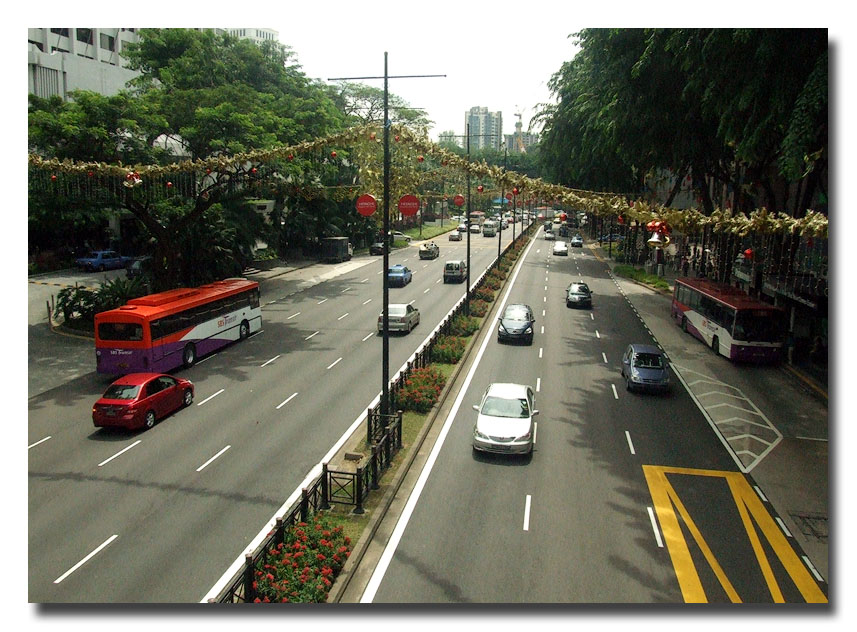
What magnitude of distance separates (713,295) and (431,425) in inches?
762

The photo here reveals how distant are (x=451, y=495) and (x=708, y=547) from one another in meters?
6.10

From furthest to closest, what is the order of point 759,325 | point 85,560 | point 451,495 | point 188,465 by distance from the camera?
point 759,325 < point 188,465 < point 451,495 < point 85,560

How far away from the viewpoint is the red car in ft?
69.0

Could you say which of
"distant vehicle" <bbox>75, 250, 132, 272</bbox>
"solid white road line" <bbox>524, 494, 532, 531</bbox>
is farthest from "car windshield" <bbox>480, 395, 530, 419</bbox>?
"distant vehicle" <bbox>75, 250, 132, 272</bbox>

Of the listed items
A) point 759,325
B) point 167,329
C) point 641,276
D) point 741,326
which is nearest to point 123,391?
point 167,329

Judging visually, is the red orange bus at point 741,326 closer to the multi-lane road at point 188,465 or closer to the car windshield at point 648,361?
the car windshield at point 648,361

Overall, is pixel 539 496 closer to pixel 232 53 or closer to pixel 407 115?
pixel 232 53

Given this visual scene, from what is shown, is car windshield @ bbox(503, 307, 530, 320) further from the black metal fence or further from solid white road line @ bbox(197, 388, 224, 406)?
solid white road line @ bbox(197, 388, 224, 406)

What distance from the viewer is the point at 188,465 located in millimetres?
19000

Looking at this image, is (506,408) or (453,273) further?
(453,273)

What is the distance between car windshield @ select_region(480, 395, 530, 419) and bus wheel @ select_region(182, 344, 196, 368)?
591 inches

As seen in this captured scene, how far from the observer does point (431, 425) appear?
Answer: 875 inches

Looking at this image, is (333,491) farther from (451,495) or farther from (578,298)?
(578,298)

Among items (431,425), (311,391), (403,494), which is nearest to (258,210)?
(311,391)
